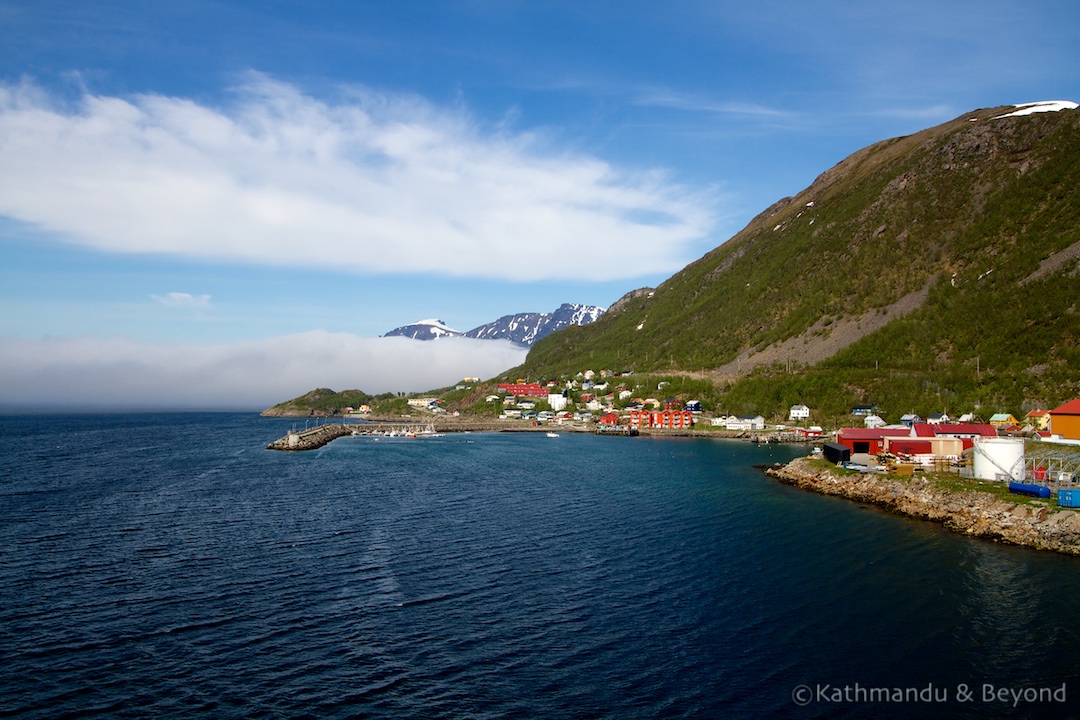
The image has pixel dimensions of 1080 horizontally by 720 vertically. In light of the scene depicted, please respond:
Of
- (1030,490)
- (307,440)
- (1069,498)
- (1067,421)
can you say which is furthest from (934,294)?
(307,440)

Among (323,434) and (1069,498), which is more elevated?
(323,434)

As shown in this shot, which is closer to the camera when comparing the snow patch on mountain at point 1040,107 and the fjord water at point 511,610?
the fjord water at point 511,610

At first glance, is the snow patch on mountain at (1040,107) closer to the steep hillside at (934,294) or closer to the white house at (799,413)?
the steep hillside at (934,294)

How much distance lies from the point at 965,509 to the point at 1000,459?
6935 mm

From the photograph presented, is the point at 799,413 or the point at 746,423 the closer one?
the point at 799,413

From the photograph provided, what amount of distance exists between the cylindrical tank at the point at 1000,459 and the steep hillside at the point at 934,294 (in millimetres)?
51442

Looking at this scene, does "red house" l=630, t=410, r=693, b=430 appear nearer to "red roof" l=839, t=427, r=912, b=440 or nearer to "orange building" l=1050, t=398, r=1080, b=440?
"red roof" l=839, t=427, r=912, b=440

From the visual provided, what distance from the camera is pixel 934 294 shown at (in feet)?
442

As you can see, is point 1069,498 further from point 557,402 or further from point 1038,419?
point 557,402

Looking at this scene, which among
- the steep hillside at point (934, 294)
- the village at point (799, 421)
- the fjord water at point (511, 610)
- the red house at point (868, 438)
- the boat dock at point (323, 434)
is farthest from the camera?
the steep hillside at point (934, 294)

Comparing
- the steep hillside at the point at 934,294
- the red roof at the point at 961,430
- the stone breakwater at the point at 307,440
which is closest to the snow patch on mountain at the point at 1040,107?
the steep hillside at the point at 934,294

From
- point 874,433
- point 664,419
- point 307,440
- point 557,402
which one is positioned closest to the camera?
point 874,433

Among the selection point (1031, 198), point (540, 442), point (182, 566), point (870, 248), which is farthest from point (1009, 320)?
point (182, 566)

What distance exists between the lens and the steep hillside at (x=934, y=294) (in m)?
104
